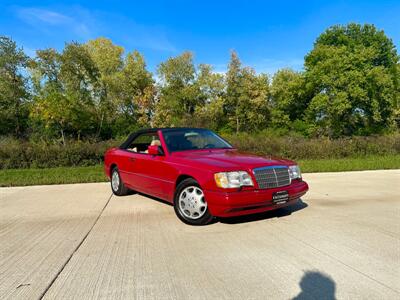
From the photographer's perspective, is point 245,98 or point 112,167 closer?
point 112,167

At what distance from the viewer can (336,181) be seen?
9422 millimetres

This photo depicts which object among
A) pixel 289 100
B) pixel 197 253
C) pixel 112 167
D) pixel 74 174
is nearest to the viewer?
pixel 197 253

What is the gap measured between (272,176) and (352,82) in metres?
32.5

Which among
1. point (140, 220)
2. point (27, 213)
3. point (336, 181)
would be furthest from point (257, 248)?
point (336, 181)

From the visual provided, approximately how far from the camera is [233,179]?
459 cm

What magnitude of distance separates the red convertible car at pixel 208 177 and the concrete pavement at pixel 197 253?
0.35 metres

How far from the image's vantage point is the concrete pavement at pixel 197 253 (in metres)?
2.94

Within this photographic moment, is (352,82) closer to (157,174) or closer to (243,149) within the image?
(243,149)

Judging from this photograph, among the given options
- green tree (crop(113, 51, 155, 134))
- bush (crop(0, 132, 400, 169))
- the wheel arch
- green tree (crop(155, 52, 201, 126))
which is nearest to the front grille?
the wheel arch

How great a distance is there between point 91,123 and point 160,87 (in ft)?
53.0

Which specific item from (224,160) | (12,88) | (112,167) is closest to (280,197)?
(224,160)

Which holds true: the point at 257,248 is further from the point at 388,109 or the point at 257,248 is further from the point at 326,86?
the point at 388,109

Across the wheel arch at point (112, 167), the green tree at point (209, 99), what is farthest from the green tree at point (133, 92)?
the wheel arch at point (112, 167)

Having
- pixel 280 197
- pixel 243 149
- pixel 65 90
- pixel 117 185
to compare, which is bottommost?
pixel 117 185
